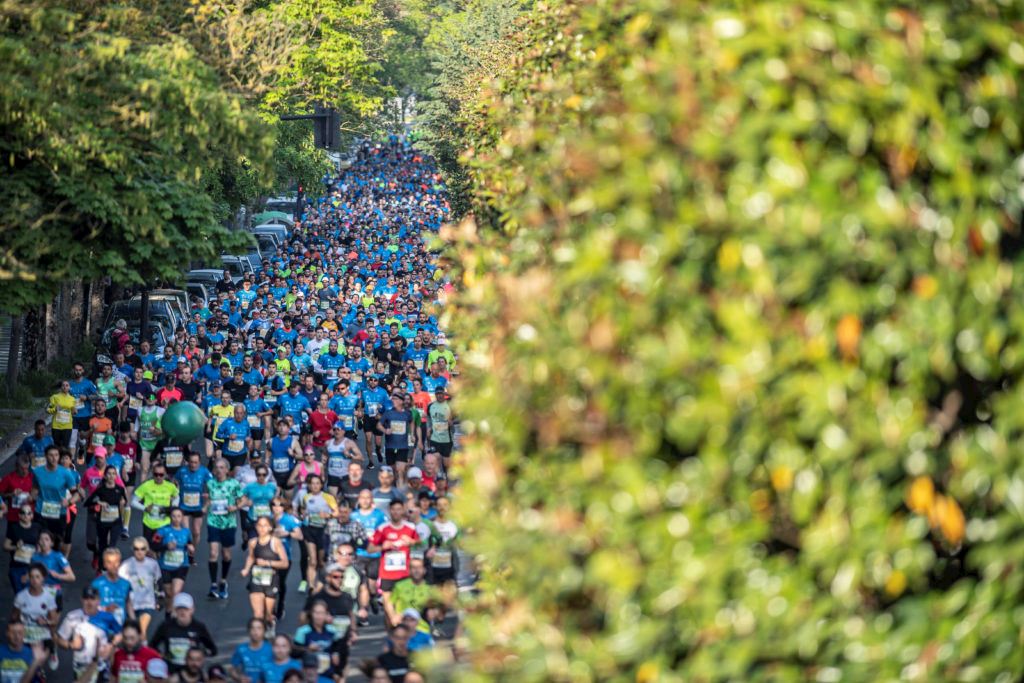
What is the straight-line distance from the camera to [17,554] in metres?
15.4

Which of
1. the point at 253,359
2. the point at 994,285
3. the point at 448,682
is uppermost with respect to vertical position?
the point at 253,359

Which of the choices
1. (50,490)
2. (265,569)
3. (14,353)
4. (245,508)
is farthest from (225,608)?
(14,353)

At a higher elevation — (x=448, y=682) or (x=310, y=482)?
(x=310, y=482)

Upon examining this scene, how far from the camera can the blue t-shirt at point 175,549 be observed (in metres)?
15.6

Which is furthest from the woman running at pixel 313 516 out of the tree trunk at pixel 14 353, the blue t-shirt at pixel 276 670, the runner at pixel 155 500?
the tree trunk at pixel 14 353

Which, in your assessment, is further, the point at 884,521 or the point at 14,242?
the point at 14,242

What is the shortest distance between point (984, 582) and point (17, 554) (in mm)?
Answer: 11087

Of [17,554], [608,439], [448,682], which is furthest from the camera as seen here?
[17,554]

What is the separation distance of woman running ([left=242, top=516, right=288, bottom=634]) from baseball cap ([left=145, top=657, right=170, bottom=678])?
7.76ft

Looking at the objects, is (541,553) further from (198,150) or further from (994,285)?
(198,150)

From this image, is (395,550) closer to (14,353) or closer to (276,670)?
(276,670)

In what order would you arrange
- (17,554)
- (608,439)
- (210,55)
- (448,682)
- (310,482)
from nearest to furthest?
(608,439)
(448,682)
(17,554)
(310,482)
(210,55)

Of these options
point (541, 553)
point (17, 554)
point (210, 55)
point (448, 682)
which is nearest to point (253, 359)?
point (210, 55)

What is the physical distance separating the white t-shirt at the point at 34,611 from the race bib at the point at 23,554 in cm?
157
